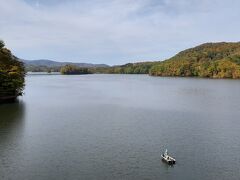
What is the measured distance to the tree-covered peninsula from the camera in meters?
88.5

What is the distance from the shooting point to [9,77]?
8912 cm

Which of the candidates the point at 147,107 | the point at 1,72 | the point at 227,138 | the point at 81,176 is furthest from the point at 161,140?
the point at 1,72

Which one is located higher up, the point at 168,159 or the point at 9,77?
the point at 9,77

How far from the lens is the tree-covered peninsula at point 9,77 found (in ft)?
290

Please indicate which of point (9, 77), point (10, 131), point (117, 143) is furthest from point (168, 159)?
point (9, 77)

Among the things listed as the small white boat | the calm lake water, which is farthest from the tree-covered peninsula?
the small white boat

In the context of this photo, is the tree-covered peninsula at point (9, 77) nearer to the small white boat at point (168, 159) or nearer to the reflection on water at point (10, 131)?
the reflection on water at point (10, 131)

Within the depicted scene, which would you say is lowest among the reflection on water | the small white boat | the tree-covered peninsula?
the reflection on water

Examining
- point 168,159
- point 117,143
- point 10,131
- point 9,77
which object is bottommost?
point 10,131

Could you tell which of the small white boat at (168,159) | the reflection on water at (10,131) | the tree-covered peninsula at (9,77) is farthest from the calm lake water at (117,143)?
the tree-covered peninsula at (9,77)

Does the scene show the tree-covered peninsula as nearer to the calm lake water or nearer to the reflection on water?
the reflection on water

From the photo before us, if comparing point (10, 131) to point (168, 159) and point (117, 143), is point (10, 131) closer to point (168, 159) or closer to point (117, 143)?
point (117, 143)

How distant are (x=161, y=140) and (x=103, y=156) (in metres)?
11.4

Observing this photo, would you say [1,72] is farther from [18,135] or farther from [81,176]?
[81,176]
